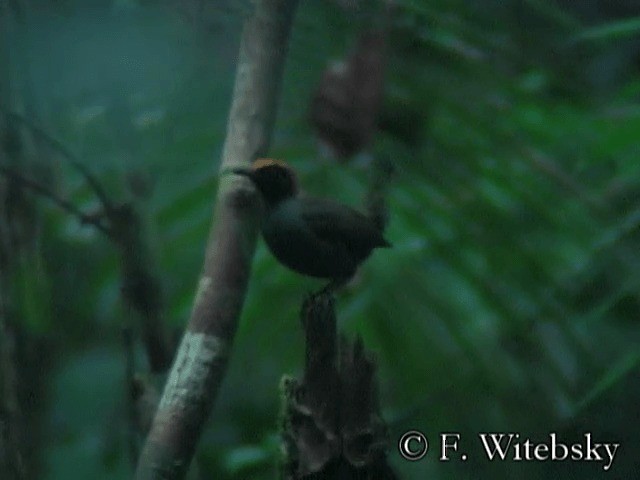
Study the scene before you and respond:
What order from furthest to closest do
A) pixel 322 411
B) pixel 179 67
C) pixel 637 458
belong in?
pixel 179 67 → pixel 637 458 → pixel 322 411

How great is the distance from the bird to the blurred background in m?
0.06

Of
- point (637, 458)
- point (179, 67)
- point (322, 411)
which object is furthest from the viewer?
point (179, 67)

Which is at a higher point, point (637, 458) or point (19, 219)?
point (19, 219)

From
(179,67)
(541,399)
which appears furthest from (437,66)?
(541,399)

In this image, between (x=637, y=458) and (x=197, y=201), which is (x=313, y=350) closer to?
(x=197, y=201)

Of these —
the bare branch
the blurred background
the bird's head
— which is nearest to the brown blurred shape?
the blurred background

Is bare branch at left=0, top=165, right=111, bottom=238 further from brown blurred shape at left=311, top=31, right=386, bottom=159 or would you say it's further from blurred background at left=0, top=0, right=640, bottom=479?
brown blurred shape at left=311, top=31, right=386, bottom=159

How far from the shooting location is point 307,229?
1625mm

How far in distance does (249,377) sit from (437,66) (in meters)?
0.53

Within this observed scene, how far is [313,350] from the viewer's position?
148 centimetres

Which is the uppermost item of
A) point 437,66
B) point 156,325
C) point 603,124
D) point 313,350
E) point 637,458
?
point 437,66
